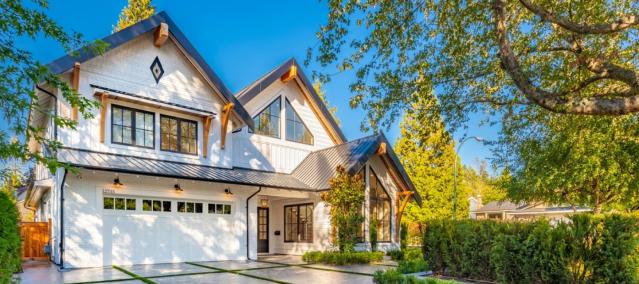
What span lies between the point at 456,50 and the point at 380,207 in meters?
9.23

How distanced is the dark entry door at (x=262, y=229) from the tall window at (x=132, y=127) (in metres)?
6.10

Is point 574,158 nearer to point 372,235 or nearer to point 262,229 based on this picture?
point 372,235

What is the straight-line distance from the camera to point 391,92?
32.2ft

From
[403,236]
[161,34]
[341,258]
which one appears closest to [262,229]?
[403,236]

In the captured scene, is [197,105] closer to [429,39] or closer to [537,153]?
[429,39]

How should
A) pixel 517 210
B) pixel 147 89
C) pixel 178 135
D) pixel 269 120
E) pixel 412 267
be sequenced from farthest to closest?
pixel 517 210
pixel 269 120
pixel 178 135
pixel 147 89
pixel 412 267

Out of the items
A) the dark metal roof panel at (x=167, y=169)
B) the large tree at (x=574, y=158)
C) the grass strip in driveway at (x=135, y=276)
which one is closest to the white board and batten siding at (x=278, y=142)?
the dark metal roof panel at (x=167, y=169)

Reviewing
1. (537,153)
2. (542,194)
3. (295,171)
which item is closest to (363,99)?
(537,153)

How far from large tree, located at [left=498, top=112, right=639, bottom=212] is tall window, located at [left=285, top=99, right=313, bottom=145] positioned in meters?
7.54

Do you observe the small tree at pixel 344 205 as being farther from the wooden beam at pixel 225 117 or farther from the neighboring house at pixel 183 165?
the wooden beam at pixel 225 117

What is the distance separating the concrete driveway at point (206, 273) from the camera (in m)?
9.30

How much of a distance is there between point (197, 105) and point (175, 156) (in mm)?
1840

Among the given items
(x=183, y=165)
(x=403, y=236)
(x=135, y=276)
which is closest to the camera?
(x=135, y=276)

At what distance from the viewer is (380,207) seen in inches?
675
